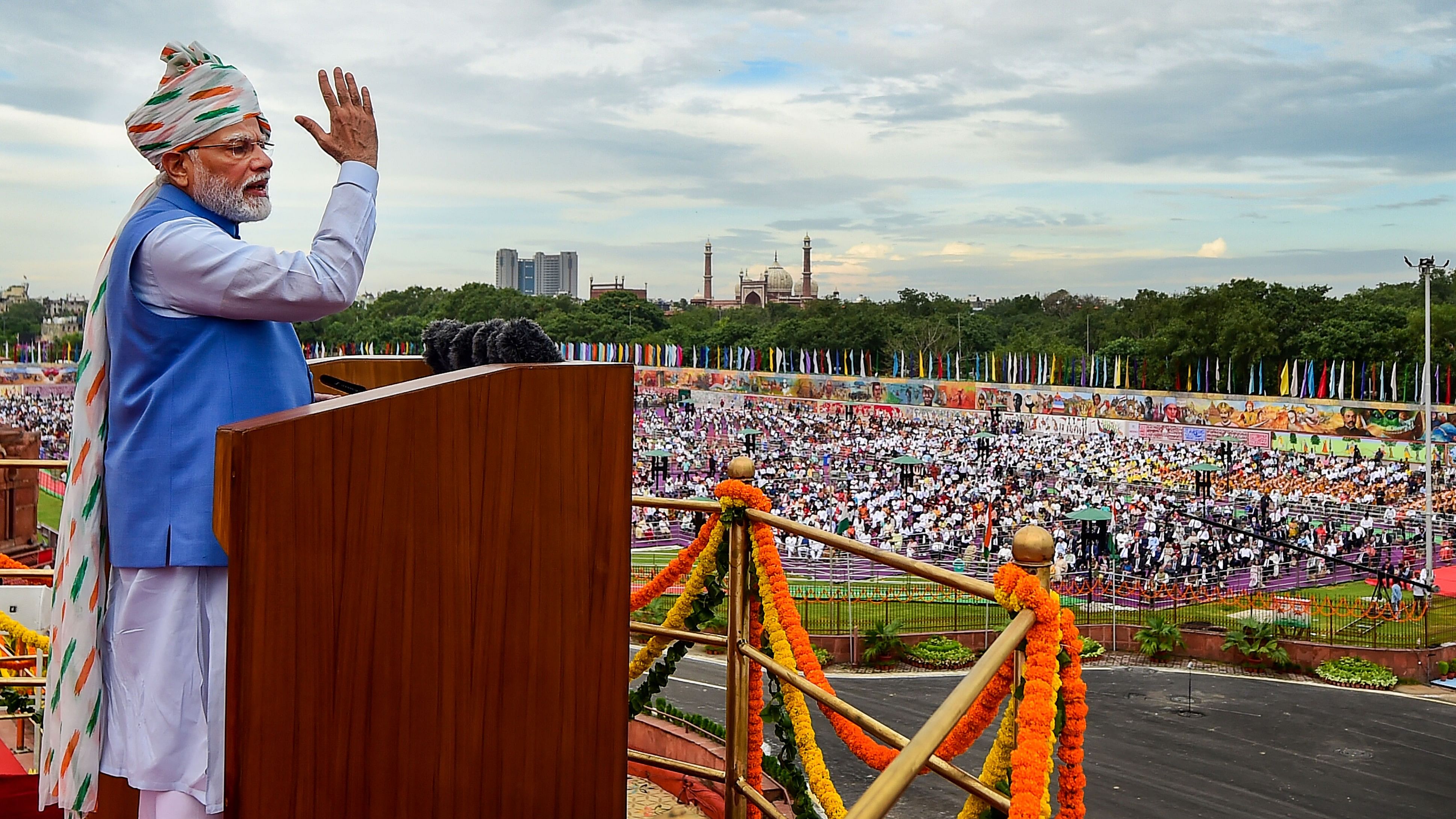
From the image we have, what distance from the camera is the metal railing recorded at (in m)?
1.36

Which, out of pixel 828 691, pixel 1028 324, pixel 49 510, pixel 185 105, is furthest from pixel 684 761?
pixel 1028 324

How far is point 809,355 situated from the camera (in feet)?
207

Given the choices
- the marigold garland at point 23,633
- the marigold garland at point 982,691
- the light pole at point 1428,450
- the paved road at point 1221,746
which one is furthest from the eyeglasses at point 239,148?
the light pole at point 1428,450

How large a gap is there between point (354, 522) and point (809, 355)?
62.0 meters

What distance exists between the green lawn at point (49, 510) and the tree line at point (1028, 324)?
743 cm

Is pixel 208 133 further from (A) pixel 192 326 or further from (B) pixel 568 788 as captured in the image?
(B) pixel 568 788

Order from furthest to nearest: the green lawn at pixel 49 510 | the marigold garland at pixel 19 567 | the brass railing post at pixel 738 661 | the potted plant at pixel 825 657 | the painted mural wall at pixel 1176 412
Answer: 1. the painted mural wall at pixel 1176 412
2. the green lawn at pixel 49 510
3. the potted plant at pixel 825 657
4. the marigold garland at pixel 19 567
5. the brass railing post at pixel 738 661

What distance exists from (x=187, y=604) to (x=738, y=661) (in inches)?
47.0

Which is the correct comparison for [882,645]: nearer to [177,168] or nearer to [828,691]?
[828,691]

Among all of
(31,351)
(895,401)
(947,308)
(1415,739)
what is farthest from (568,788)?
(31,351)

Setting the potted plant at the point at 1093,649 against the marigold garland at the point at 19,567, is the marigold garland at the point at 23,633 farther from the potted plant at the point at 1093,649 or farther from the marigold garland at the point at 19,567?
the potted plant at the point at 1093,649

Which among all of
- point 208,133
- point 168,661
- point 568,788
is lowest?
point 568,788

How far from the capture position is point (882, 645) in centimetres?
1612

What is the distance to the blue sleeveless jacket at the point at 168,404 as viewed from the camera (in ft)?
5.21
